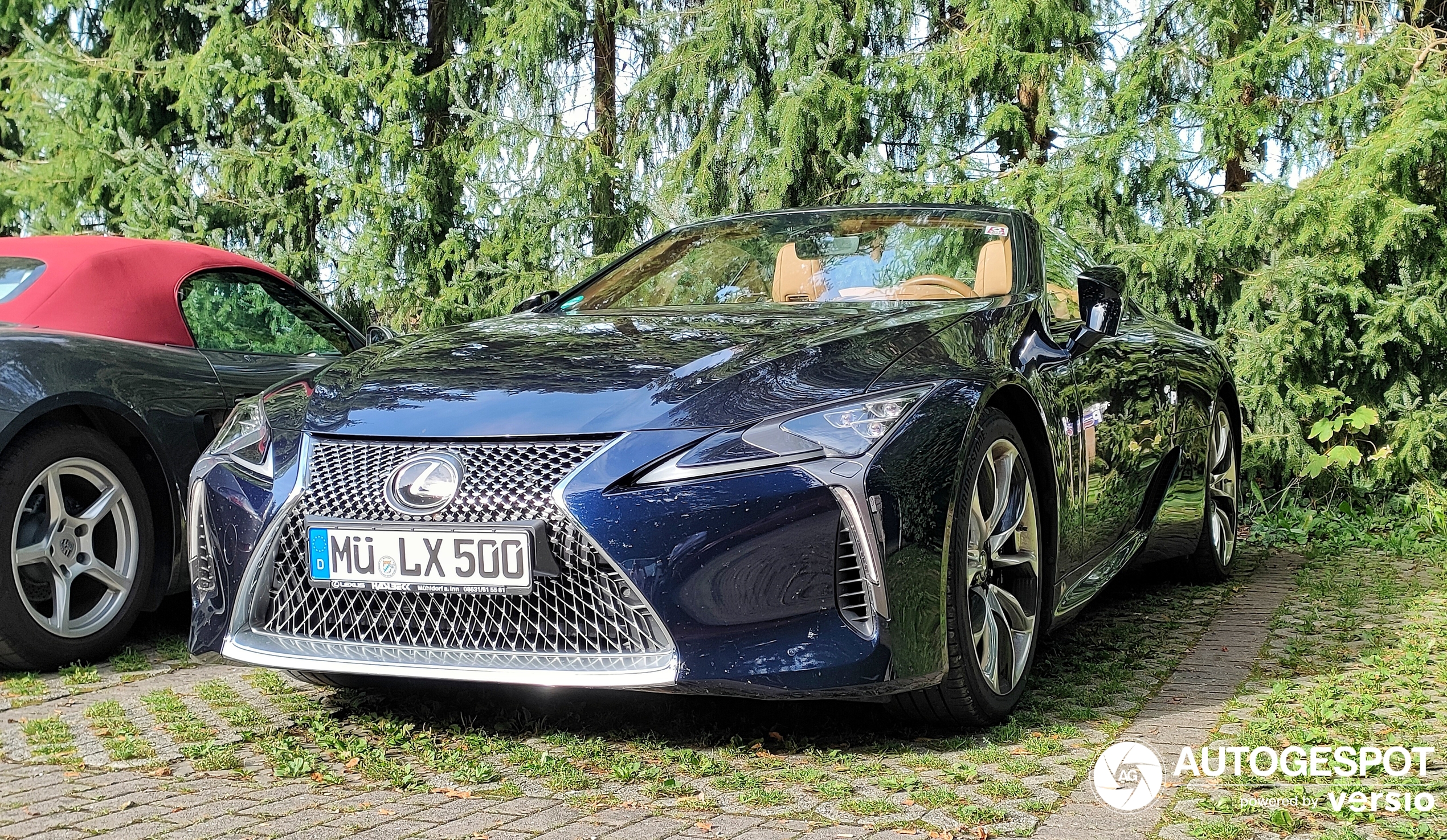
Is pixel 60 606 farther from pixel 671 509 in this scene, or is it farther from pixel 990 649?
pixel 990 649

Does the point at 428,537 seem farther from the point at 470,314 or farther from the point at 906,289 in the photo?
the point at 470,314

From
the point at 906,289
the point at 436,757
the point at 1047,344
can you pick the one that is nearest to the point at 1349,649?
the point at 1047,344

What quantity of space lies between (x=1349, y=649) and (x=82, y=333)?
426cm

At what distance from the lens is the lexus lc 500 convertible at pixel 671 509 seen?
2.98m

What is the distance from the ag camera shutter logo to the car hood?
1.02 m

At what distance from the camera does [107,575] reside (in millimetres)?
4480

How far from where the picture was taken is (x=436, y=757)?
3.30 metres

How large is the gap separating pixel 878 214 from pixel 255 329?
242 cm

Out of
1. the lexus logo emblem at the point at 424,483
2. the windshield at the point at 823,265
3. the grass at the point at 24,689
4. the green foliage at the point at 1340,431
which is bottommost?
the grass at the point at 24,689

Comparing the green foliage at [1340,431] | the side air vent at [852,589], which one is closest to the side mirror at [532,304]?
the side air vent at [852,589]

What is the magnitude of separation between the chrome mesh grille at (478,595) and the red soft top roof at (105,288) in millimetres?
1841

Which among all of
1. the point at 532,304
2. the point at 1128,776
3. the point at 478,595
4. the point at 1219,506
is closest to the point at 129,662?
the point at 532,304

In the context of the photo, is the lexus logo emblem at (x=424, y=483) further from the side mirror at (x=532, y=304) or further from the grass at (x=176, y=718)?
the side mirror at (x=532, y=304)

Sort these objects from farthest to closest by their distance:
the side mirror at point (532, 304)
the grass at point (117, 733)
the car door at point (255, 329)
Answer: the car door at point (255, 329), the side mirror at point (532, 304), the grass at point (117, 733)
